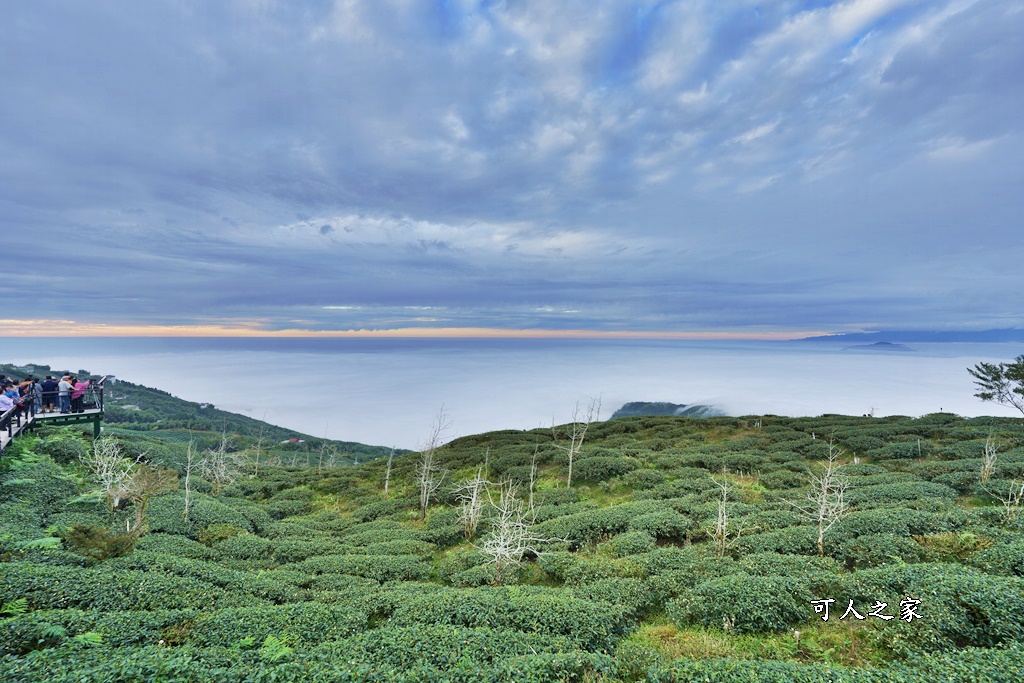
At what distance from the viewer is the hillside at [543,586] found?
29.9 ft

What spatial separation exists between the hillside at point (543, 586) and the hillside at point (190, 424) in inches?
2851

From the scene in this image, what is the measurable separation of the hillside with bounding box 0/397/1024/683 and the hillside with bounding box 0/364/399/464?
72405 millimetres

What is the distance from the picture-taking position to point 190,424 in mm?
139375

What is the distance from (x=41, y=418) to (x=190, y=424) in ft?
455

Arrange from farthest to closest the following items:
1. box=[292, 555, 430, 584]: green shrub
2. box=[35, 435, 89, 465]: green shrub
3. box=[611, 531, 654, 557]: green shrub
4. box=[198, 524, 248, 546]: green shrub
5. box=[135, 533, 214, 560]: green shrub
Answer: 1. box=[35, 435, 89, 465]: green shrub
2. box=[198, 524, 248, 546]: green shrub
3. box=[292, 555, 430, 584]: green shrub
4. box=[611, 531, 654, 557]: green shrub
5. box=[135, 533, 214, 560]: green shrub

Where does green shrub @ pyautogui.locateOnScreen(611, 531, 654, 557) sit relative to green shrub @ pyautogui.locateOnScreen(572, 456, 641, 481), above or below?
below

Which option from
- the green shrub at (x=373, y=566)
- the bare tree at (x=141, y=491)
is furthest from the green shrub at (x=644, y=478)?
the bare tree at (x=141, y=491)

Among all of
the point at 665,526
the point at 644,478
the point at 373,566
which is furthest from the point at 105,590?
the point at 644,478

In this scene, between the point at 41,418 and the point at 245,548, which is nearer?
the point at 245,548

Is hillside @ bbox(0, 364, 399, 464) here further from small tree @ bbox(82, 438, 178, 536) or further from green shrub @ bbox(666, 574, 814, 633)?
green shrub @ bbox(666, 574, 814, 633)

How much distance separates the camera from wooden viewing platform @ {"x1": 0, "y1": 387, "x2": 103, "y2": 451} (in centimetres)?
2316

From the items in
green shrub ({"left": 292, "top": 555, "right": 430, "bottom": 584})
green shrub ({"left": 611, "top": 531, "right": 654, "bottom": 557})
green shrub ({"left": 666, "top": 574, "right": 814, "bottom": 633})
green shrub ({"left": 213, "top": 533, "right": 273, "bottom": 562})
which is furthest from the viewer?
green shrub ({"left": 213, "top": 533, "right": 273, "bottom": 562})

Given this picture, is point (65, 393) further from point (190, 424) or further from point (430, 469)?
point (190, 424)

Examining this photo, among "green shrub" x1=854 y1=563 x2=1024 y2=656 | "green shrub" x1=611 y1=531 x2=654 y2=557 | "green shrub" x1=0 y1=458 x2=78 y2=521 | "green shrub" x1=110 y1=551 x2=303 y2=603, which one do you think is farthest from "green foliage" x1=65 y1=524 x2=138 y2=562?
"green shrub" x1=854 y1=563 x2=1024 y2=656
